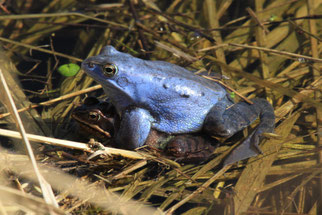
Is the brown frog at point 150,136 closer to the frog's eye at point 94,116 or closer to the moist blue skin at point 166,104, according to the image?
the frog's eye at point 94,116

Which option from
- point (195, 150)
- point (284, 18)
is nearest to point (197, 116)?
point (195, 150)

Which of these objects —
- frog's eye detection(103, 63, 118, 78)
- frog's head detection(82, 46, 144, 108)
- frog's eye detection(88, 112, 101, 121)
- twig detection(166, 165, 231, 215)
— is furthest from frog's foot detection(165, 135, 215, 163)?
frog's eye detection(103, 63, 118, 78)

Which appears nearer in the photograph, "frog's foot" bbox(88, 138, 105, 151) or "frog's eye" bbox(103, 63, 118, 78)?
"frog's foot" bbox(88, 138, 105, 151)

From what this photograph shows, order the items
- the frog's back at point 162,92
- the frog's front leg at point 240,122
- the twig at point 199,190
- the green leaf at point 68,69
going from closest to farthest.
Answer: the twig at point 199,190, the frog's front leg at point 240,122, the frog's back at point 162,92, the green leaf at point 68,69

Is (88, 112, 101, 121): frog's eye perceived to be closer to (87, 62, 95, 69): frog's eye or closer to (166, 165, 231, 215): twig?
(87, 62, 95, 69): frog's eye

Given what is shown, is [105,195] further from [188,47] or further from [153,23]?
[153,23]

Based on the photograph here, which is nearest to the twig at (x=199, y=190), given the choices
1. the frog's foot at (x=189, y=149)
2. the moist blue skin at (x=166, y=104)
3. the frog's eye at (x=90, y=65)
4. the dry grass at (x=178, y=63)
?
the dry grass at (x=178, y=63)
